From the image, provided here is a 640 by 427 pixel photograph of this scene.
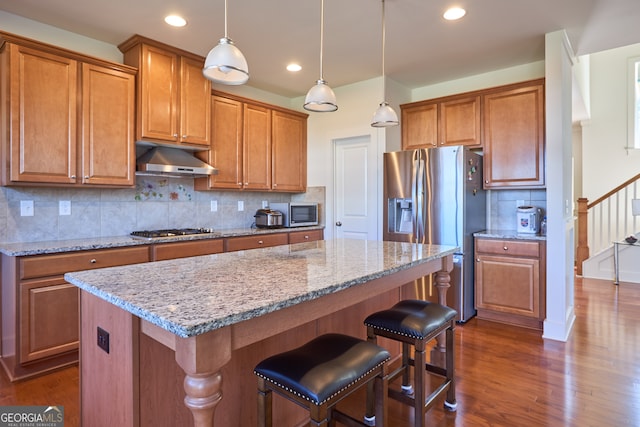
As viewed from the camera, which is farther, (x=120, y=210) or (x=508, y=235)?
(x=508, y=235)

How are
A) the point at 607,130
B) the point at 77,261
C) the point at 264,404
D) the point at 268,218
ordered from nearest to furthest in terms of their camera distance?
the point at 264,404 → the point at 77,261 → the point at 268,218 → the point at 607,130

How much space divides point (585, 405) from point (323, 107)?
7.79 feet

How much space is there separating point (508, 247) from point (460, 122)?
1.45 m

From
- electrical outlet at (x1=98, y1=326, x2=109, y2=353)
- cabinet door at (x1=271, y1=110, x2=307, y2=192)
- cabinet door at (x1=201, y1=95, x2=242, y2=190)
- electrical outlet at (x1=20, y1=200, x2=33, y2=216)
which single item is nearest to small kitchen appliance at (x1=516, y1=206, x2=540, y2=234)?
cabinet door at (x1=271, y1=110, x2=307, y2=192)

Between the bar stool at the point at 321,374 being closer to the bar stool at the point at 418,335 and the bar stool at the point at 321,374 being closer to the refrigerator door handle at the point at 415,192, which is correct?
the bar stool at the point at 418,335

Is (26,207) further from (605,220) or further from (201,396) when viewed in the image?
(605,220)

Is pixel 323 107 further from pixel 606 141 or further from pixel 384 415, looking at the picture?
pixel 606 141

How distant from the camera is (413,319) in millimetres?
1795

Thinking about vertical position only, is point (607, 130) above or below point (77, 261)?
above

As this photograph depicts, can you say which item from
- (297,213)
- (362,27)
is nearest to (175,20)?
(362,27)

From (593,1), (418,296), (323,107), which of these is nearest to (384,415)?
(323,107)

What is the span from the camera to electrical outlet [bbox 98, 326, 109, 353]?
4.43 ft

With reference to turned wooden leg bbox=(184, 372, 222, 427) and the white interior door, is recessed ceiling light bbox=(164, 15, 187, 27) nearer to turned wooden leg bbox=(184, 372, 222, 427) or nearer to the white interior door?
the white interior door

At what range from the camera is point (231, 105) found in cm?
393
